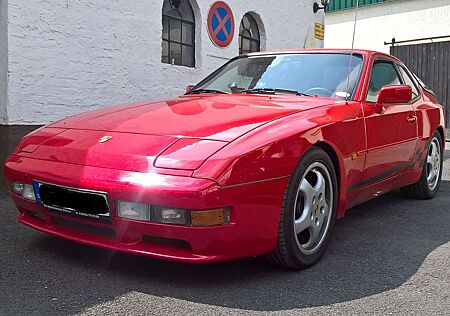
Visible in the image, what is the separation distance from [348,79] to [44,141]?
2.15 metres

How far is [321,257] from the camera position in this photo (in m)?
3.12

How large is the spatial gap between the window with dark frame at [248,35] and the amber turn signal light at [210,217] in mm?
6351

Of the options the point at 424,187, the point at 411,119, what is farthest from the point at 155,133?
the point at 424,187

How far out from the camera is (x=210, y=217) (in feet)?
7.94

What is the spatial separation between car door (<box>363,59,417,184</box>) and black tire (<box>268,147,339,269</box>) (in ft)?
2.12

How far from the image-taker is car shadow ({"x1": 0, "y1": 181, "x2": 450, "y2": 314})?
2461 mm

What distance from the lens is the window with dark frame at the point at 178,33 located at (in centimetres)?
709

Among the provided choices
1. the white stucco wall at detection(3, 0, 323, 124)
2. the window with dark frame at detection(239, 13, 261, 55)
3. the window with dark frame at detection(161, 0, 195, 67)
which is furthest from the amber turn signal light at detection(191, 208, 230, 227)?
the window with dark frame at detection(239, 13, 261, 55)

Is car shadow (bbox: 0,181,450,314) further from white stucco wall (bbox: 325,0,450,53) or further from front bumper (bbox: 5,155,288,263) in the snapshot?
white stucco wall (bbox: 325,0,450,53)

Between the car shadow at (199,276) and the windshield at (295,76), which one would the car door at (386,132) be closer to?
the windshield at (295,76)

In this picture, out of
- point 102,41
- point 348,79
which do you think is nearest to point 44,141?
point 348,79

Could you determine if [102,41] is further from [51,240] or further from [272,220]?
[272,220]

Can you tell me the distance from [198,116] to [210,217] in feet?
2.70

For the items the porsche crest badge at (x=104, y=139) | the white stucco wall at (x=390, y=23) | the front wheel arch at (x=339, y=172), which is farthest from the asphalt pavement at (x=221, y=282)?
the white stucco wall at (x=390, y=23)
